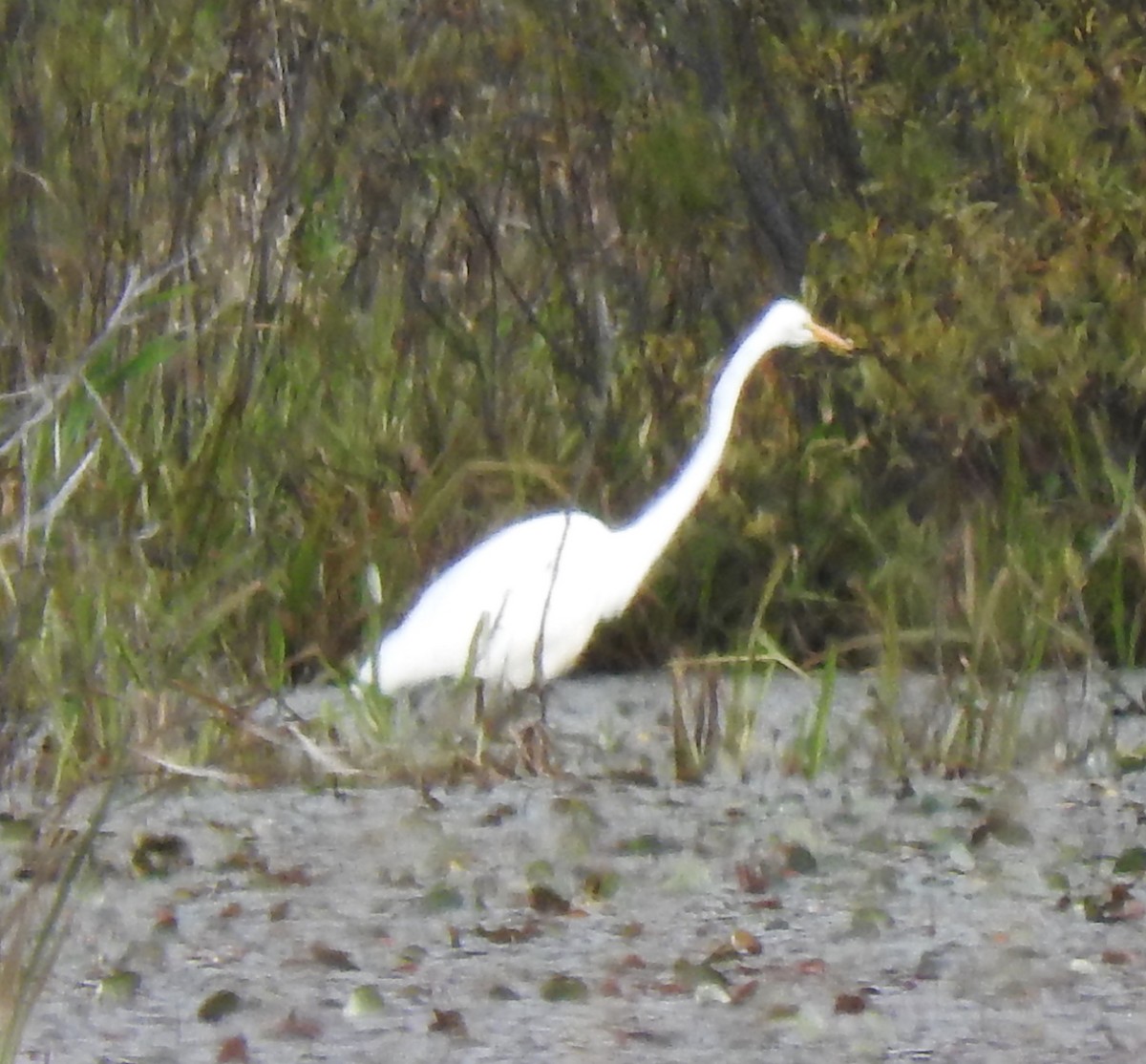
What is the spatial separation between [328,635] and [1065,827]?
81.3 inches

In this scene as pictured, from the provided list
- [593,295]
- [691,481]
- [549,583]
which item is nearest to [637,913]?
[549,583]

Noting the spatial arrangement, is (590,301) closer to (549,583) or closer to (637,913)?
(549,583)

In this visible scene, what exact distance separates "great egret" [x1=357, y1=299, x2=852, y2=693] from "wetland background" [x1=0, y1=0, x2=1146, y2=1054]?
0.58 feet

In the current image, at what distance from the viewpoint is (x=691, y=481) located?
16.0 feet

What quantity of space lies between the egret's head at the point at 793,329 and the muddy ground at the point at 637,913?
863 mm

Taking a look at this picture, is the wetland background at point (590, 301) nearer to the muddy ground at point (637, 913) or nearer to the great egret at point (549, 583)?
the great egret at point (549, 583)

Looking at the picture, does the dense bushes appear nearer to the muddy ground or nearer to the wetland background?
the wetland background

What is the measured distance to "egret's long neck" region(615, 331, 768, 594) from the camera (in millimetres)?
4832

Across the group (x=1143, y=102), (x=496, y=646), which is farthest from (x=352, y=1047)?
(x=1143, y=102)

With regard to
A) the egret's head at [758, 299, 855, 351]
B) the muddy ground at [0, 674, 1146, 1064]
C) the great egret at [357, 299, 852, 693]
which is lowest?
the muddy ground at [0, 674, 1146, 1064]

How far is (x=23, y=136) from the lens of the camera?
542cm

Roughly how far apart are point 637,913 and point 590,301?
9.58ft

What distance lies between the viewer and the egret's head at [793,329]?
186 inches

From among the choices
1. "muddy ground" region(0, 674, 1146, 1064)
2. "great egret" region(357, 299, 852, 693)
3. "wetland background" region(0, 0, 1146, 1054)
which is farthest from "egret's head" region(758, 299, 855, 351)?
"muddy ground" region(0, 674, 1146, 1064)
